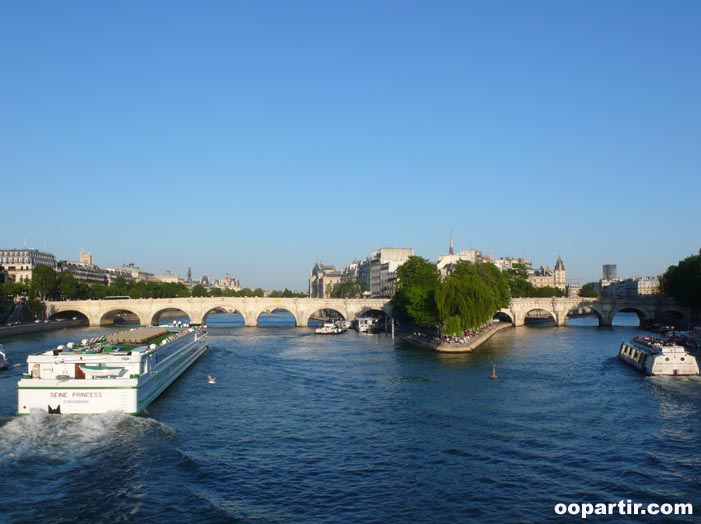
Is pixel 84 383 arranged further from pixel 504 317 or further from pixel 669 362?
pixel 504 317

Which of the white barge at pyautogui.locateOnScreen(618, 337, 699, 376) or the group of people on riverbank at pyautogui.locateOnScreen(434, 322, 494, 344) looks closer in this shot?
the white barge at pyautogui.locateOnScreen(618, 337, 699, 376)

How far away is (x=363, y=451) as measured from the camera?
1109 inches

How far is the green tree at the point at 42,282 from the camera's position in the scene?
125000 millimetres

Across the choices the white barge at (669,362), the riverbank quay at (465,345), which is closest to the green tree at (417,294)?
the riverbank quay at (465,345)

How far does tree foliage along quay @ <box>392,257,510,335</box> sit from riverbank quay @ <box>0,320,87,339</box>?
170 ft

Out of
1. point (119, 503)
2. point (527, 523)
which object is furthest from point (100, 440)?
point (527, 523)

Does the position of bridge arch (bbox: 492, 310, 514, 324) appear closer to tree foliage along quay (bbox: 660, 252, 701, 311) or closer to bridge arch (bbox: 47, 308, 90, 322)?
tree foliage along quay (bbox: 660, 252, 701, 311)

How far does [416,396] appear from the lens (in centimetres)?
4091

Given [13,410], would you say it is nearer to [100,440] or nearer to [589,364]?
[100,440]

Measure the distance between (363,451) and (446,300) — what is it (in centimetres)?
4541

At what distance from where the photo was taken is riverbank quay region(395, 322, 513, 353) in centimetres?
6731

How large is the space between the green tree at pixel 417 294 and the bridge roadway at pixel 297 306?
9.83 metres

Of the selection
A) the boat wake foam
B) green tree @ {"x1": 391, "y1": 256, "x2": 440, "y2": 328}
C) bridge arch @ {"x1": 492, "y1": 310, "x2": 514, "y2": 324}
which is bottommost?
the boat wake foam

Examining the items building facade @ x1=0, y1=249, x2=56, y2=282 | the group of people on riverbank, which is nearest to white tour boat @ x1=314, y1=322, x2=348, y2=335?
the group of people on riverbank
